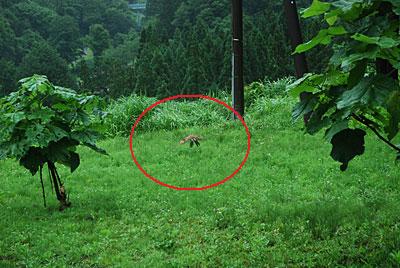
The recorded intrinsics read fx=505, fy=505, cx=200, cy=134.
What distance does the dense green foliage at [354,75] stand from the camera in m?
2.18

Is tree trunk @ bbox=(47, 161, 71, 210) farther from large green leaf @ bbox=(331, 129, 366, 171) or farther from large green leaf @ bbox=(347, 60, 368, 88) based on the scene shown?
large green leaf @ bbox=(347, 60, 368, 88)

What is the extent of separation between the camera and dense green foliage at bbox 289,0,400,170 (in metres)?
2.18

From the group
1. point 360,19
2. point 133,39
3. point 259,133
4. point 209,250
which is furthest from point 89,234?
point 133,39

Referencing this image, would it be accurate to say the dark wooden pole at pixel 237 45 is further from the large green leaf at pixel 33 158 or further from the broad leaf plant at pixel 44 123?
the large green leaf at pixel 33 158

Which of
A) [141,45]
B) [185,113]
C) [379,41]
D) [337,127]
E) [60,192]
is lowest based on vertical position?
[141,45]

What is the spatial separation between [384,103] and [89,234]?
3.33 meters

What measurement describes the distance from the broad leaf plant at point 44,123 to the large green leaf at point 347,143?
303 cm

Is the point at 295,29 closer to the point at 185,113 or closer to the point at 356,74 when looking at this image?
the point at 185,113

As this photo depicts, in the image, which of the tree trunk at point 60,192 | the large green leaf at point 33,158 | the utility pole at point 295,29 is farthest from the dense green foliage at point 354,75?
the utility pole at point 295,29

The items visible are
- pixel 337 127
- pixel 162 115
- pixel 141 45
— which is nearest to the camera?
pixel 337 127

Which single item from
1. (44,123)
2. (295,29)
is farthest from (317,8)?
(295,29)

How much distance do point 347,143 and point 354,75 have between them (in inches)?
17.2

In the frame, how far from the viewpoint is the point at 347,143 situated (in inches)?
104

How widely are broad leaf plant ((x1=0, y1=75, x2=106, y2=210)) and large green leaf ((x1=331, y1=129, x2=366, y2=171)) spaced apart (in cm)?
303
